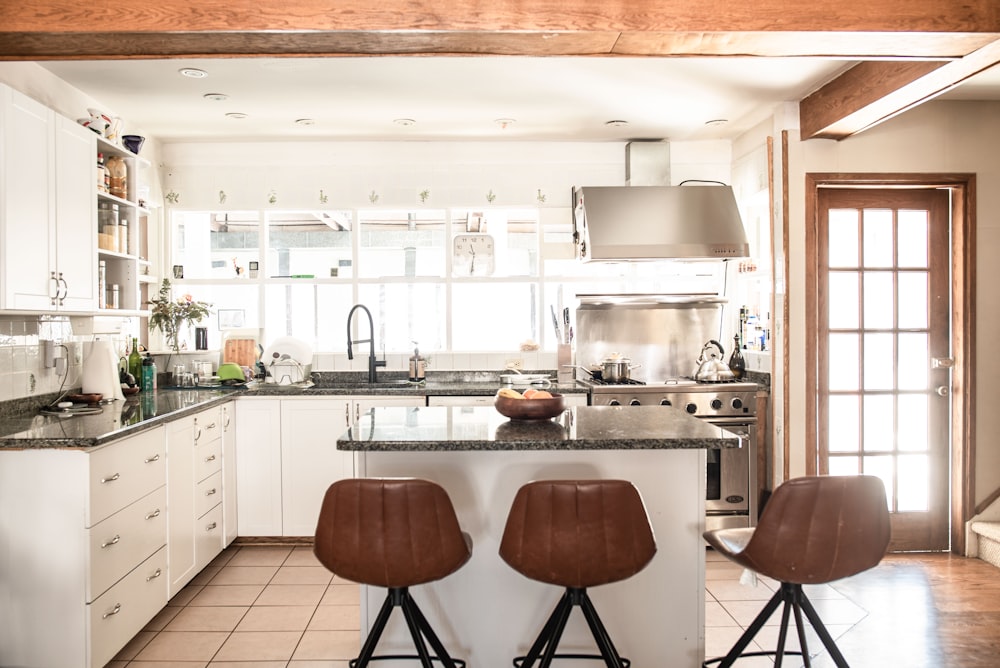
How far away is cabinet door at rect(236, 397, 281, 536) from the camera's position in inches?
169

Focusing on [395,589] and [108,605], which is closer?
[395,589]

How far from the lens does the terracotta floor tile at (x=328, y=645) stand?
2.85 meters

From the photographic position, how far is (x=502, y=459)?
99.4 inches

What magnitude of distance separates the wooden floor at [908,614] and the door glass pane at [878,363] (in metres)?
1.02

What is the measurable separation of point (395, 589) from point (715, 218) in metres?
3.40

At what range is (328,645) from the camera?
2.94 metres

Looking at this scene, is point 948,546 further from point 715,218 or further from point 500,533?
point 500,533

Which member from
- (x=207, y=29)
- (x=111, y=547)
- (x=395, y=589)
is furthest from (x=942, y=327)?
(x=111, y=547)

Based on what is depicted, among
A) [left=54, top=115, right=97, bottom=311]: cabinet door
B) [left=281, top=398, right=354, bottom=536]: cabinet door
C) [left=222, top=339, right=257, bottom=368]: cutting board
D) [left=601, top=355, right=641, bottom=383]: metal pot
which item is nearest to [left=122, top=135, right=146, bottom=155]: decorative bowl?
[left=54, top=115, right=97, bottom=311]: cabinet door

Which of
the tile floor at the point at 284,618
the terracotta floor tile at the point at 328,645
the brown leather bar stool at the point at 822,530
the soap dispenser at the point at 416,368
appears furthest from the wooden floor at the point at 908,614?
the soap dispenser at the point at 416,368

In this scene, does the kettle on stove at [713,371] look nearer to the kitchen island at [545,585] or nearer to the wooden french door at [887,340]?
the wooden french door at [887,340]

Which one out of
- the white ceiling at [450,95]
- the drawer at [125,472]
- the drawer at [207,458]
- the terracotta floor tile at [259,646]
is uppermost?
the white ceiling at [450,95]

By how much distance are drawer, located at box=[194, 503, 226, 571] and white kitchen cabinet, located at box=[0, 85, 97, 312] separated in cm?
126

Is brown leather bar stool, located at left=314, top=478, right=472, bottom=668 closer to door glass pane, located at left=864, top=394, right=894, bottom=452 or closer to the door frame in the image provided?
the door frame
